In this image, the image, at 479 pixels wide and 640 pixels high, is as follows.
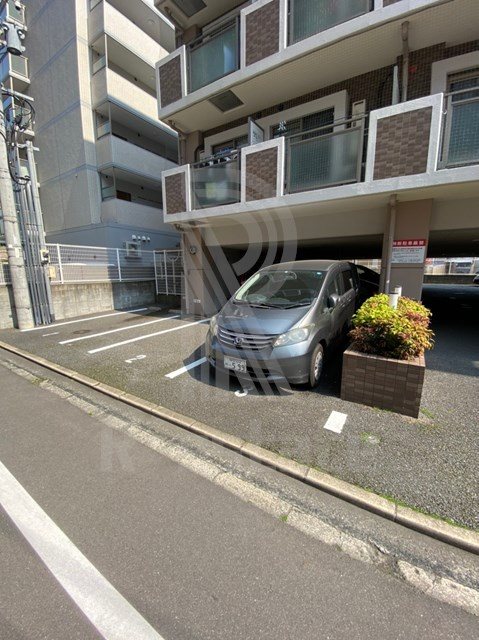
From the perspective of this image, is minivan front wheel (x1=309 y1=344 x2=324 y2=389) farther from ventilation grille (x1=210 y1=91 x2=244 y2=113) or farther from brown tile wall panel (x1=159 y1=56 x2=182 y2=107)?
brown tile wall panel (x1=159 y1=56 x2=182 y2=107)

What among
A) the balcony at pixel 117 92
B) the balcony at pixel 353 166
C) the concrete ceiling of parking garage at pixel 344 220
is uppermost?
the balcony at pixel 117 92

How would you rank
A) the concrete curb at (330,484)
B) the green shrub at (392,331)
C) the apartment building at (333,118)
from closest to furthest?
1. the concrete curb at (330,484)
2. the green shrub at (392,331)
3. the apartment building at (333,118)

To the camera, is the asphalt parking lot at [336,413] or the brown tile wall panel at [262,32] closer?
the asphalt parking lot at [336,413]

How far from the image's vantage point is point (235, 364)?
3.71 m

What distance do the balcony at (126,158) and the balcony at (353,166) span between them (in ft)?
23.6

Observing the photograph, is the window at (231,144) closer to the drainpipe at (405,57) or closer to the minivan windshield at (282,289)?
the drainpipe at (405,57)

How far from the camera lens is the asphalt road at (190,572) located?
1.40 m

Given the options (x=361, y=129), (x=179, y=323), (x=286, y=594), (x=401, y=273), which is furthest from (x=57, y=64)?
(x=286, y=594)

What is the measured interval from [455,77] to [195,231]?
249 inches

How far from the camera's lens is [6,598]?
1.51 meters

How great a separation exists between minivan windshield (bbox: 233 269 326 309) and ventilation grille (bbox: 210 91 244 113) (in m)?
4.72

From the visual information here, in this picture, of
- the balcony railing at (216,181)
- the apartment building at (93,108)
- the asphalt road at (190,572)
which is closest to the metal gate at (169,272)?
the apartment building at (93,108)

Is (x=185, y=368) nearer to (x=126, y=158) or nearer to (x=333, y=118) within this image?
(x=333, y=118)

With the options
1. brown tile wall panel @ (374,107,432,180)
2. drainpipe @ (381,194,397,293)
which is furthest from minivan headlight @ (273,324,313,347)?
brown tile wall panel @ (374,107,432,180)
